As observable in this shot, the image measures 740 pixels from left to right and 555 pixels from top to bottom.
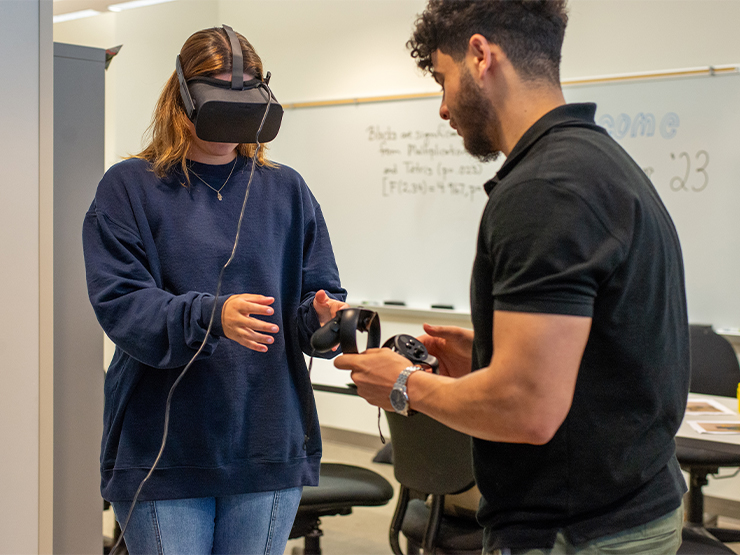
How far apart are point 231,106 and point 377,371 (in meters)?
0.54

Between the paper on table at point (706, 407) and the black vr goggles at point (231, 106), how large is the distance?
1.82m

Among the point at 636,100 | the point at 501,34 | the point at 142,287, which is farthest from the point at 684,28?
the point at 142,287

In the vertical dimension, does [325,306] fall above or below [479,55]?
below

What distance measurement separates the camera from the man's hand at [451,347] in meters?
1.12

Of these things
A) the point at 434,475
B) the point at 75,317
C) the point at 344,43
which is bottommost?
the point at 434,475

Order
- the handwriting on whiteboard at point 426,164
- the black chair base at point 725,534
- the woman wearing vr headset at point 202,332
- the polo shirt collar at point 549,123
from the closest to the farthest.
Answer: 1. the polo shirt collar at point 549,123
2. the woman wearing vr headset at point 202,332
3. the black chair base at point 725,534
4. the handwriting on whiteboard at point 426,164

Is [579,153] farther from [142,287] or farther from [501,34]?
[142,287]

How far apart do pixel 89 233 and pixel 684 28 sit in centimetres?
315

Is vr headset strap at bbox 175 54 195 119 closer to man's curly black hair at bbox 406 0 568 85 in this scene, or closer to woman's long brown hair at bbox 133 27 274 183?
woman's long brown hair at bbox 133 27 274 183

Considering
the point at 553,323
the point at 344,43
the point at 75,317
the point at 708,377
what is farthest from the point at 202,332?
the point at 344,43

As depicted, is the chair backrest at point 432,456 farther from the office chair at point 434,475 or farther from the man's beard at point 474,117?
the man's beard at point 474,117

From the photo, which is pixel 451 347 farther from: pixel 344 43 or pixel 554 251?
pixel 344 43

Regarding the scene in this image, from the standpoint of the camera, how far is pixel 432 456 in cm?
196

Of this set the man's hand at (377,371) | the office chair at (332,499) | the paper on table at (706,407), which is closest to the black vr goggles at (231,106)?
the man's hand at (377,371)
